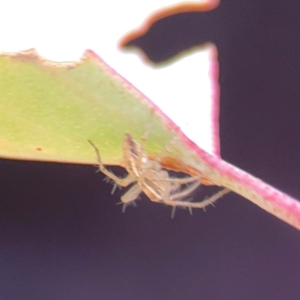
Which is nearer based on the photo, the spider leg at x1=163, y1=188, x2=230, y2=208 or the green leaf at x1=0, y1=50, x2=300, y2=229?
the green leaf at x1=0, y1=50, x2=300, y2=229

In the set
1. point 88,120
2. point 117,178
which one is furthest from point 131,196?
point 88,120

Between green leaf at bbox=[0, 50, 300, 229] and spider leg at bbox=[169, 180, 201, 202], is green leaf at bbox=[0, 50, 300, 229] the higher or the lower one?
the higher one

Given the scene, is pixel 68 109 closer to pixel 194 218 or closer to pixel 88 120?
pixel 88 120

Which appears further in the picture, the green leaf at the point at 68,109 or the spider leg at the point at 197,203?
the spider leg at the point at 197,203

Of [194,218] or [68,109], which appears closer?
[68,109]

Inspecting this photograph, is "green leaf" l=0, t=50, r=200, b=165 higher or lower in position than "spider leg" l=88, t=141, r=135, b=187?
higher
